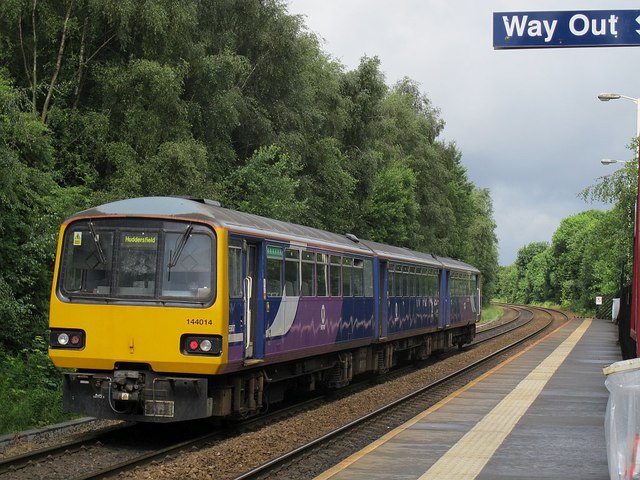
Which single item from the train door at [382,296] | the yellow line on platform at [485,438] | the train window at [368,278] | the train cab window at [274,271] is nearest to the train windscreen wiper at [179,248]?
the train cab window at [274,271]

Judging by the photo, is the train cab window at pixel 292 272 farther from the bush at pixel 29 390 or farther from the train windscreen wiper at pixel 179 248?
the bush at pixel 29 390

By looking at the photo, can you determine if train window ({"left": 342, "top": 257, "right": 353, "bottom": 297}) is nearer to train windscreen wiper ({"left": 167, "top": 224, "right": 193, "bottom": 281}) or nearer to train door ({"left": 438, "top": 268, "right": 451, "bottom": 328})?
train windscreen wiper ({"left": 167, "top": 224, "right": 193, "bottom": 281})

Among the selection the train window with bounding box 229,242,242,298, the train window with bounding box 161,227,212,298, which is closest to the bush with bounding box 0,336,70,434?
the train window with bounding box 161,227,212,298

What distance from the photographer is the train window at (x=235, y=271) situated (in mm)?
11398

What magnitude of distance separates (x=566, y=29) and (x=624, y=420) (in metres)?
3.67

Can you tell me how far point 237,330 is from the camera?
11.5 metres

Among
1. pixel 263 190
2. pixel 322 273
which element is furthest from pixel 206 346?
pixel 263 190

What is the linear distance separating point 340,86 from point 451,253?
71.4 ft

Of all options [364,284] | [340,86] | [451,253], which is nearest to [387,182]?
[340,86]

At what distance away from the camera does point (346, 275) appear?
56.1ft

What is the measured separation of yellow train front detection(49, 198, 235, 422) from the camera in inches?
429

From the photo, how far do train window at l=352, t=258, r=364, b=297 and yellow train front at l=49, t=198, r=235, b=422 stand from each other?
6534mm

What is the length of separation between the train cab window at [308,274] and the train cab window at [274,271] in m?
1.16

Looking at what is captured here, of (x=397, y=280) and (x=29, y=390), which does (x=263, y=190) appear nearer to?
(x=397, y=280)
